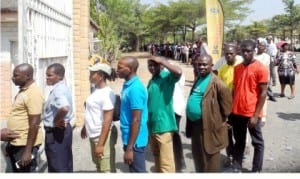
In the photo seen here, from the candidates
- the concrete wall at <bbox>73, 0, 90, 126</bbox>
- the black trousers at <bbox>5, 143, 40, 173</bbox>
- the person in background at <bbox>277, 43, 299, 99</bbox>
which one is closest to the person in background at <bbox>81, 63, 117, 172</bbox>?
the black trousers at <bbox>5, 143, 40, 173</bbox>

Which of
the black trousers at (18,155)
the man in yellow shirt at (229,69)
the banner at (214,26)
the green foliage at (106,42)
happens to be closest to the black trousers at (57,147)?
the black trousers at (18,155)

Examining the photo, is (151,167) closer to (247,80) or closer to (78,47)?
(247,80)

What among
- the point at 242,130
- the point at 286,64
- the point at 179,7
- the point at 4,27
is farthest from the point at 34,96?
the point at 179,7

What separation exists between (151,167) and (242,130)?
1237 millimetres

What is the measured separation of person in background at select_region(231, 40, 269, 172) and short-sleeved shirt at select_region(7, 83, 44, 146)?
222 centimetres

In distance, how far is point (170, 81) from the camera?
423cm

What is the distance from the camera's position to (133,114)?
3848mm

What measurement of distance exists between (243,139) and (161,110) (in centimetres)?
138

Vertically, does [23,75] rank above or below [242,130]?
above

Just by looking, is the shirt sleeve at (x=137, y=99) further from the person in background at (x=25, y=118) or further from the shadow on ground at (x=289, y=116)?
the shadow on ground at (x=289, y=116)

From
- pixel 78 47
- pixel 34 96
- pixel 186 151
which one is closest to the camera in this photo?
pixel 34 96

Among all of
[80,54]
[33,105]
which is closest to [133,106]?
[33,105]

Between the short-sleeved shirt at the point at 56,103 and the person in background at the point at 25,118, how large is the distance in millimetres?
148

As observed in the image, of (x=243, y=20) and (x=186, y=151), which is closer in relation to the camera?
(x=186, y=151)
